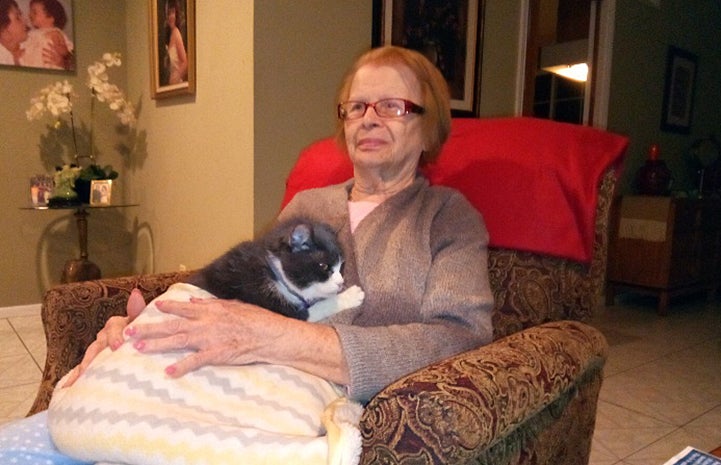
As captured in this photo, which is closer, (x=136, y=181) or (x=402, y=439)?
(x=402, y=439)

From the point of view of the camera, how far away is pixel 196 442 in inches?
27.9

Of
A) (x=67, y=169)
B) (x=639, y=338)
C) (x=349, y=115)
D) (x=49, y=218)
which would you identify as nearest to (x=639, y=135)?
(x=639, y=338)

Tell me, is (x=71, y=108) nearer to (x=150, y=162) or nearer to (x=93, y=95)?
(x=93, y=95)

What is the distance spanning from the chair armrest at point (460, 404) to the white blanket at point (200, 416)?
0.05 metres

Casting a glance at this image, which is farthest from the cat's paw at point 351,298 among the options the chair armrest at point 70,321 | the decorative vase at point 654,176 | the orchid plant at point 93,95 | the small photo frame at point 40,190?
the decorative vase at point 654,176

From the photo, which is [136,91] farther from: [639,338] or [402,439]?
[639,338]

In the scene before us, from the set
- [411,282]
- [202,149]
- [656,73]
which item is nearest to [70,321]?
[411,282]

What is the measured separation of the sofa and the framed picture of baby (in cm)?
226

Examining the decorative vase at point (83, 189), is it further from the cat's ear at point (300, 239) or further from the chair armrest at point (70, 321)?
the cat's ear at point (300, 239)

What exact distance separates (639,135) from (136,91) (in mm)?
3369

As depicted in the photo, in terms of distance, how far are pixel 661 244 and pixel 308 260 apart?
3.22 metres

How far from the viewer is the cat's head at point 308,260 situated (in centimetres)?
101

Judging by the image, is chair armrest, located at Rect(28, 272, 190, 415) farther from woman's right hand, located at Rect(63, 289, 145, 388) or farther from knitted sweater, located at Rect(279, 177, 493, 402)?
knitted sweater, located at Rect(279, 177, 493, 402)

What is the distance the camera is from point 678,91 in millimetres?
4031
